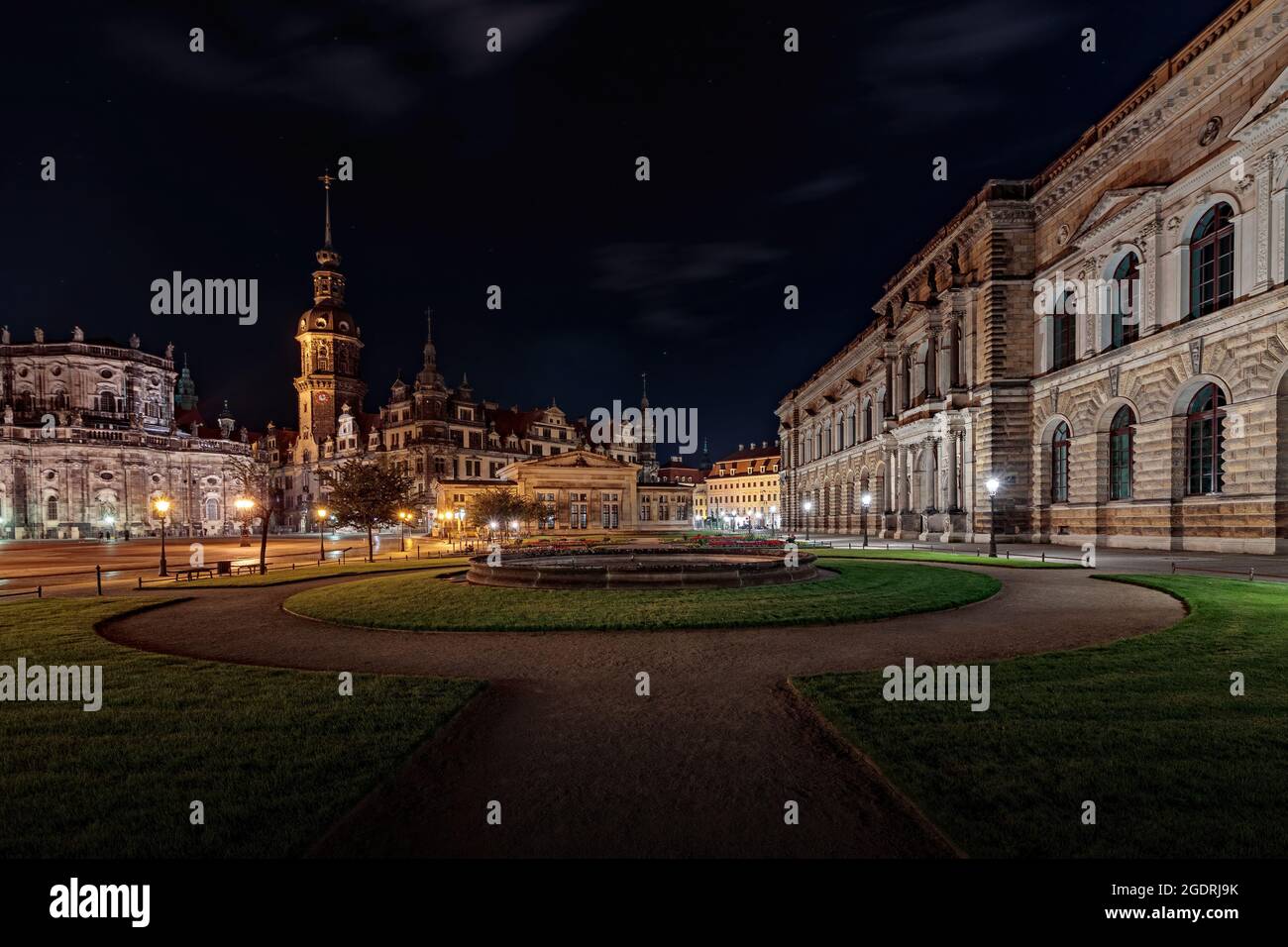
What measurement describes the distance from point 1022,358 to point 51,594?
50621 mm

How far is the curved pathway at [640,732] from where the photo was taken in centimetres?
483

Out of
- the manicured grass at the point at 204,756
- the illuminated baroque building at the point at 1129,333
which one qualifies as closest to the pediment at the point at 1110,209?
the illuminated baroque building at the point at 1129,333

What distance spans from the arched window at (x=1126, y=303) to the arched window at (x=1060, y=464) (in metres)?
5.84

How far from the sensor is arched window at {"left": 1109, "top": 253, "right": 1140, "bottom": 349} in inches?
1304

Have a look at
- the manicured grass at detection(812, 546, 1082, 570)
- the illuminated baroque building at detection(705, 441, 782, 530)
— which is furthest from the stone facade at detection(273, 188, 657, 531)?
the manicured grass at detection(812, 546, 1082, 570)

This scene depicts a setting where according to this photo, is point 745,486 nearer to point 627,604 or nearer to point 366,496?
point 366,496

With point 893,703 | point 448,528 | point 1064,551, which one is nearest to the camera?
point 893,703

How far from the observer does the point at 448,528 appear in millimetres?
71562

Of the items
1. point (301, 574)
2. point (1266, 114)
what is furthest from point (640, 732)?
point (1266, 114)

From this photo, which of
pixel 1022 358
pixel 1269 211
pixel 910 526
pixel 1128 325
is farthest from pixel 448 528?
pixel 1269 211

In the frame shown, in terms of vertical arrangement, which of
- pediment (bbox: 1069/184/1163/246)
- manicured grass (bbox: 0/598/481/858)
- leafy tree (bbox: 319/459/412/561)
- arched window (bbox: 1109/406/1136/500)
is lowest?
manicured grass (bbox: 0/598/481/858)

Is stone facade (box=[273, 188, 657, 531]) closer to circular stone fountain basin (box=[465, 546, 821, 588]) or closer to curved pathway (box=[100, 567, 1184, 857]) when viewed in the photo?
circular stone fountain basin (box=[465, 546, 821, 588])

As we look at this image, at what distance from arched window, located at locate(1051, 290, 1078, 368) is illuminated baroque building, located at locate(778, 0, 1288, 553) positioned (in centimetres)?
16

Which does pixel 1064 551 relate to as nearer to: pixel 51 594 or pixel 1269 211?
pixel 1269 211
